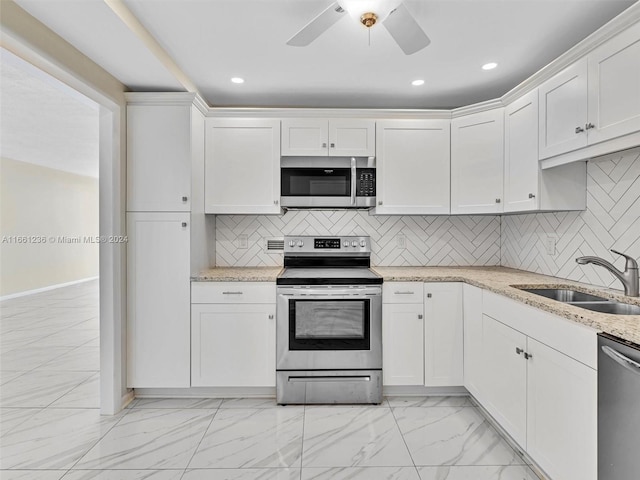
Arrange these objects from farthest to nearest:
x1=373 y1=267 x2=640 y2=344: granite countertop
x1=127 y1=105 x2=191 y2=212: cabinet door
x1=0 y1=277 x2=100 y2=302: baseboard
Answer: x1=0 y1=277 x2=100 y2=302: baseboard → x1=127 y1=105 x2=191 y2=212: cabinet door → x1=373 y1=267 x2=640 y2=344: granite countertop

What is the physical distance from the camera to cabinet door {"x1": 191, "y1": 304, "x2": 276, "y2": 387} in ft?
8.45

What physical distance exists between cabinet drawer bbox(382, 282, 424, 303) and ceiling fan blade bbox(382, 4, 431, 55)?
1572 mm

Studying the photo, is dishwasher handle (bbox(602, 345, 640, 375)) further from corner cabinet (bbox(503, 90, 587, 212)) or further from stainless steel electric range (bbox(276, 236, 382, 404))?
stainless steel electric range (bbox(276, 236, 382, 404))

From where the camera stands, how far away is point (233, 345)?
2592 millimetres

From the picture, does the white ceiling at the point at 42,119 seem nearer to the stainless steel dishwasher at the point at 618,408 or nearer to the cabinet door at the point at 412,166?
the cabinet door at the point at 412,166

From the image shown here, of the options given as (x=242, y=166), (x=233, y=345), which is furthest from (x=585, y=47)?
(x=233, y=345)

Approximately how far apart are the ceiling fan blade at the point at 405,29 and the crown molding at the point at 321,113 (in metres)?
1.14

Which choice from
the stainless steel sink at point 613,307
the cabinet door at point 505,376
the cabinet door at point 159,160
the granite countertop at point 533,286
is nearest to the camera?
the granite countertop at point 533,286

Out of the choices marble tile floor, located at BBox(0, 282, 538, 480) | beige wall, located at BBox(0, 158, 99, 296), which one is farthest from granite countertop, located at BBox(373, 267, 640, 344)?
beige wall, located at BBox(0, 158, 99, 296)

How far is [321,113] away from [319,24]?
1.31 meters

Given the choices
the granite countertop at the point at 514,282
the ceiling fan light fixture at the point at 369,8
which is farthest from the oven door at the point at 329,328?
the ceiling fan light fixture at the point at 369,8

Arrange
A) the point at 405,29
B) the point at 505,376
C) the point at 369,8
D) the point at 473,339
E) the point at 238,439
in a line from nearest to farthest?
1. the point at 369,8
2. the point at 405,29
3. the point at 505,376
4. the point at 238,439
5. the point at 473,339

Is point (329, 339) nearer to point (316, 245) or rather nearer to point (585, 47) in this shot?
point (316, 245)

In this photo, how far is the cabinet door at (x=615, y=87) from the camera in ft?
5.11
